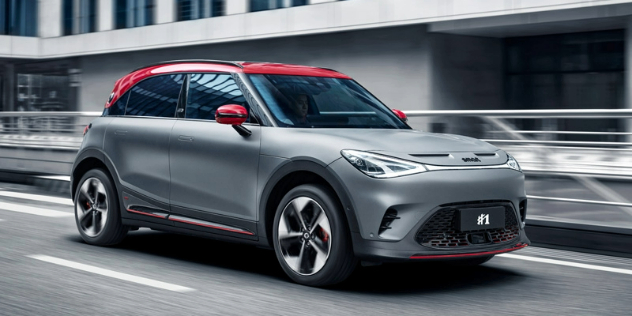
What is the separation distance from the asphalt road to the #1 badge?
1.44 feet

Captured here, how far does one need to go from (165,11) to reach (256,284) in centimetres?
2956

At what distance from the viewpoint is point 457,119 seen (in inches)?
365

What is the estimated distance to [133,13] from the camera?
36.3 m

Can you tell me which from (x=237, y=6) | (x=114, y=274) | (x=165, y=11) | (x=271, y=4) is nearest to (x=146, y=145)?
(x=114, y=274)

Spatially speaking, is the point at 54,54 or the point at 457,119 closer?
the point at 457,119

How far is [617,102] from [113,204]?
63.7 ft

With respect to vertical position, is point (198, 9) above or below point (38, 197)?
above

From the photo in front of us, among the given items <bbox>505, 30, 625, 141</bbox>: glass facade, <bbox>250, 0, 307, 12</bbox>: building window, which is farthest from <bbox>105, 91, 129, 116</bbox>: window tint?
<bbox>250, 0, 307, 12</bbox>: building window

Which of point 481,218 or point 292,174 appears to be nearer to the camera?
point 481,218

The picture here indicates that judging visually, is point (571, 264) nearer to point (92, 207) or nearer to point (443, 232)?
point (443, 232)

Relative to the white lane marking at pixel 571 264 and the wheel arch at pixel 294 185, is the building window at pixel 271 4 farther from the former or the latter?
the wheel arch at pixel 294 185

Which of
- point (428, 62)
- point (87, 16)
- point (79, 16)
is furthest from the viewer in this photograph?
point (79, 16)

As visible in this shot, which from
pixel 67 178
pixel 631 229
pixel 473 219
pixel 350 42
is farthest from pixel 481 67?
pixel 473 219

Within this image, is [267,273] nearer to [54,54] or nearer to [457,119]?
[457,119]
